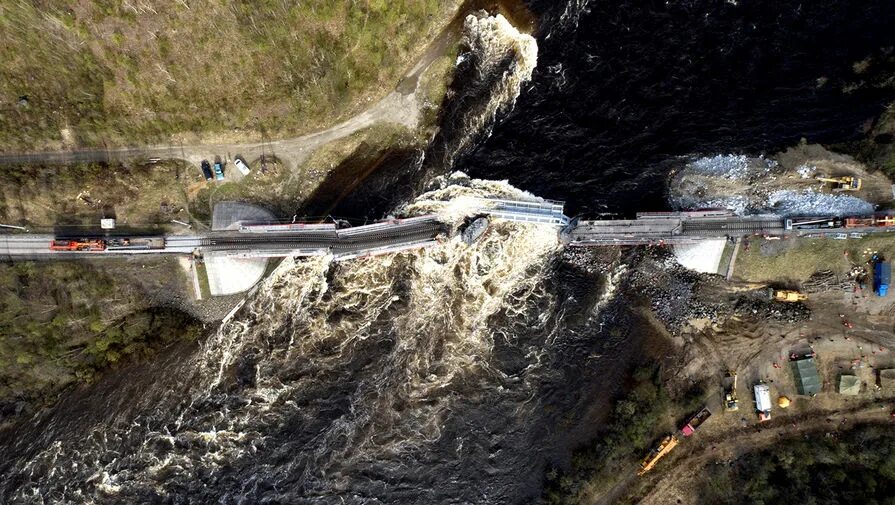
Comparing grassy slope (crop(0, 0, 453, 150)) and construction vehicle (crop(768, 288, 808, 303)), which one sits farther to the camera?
construction vehicle (crop(768, 288, 808, 303))

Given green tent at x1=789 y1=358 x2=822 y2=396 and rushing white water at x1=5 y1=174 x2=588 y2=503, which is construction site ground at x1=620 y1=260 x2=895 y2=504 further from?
rushing white water at x1=5 y1=174 x2=588 y2=503

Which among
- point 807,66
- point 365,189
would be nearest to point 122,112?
point 365,189

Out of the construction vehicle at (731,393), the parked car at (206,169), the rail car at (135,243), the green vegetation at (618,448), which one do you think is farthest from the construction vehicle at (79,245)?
the construction vehicle at (731,393)

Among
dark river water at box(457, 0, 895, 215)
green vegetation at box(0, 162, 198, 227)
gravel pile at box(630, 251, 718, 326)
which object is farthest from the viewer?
gravel pile at box(630, 251, 718, 326)

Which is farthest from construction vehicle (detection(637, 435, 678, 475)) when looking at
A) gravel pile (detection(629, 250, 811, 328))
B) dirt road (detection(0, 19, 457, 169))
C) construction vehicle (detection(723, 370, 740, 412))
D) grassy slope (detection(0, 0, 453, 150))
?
grassy slope (detection(0, 0, 453, 150))

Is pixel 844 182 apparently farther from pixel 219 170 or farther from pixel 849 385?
pixel 219 170

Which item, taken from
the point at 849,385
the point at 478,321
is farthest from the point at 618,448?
the point at 849,385
